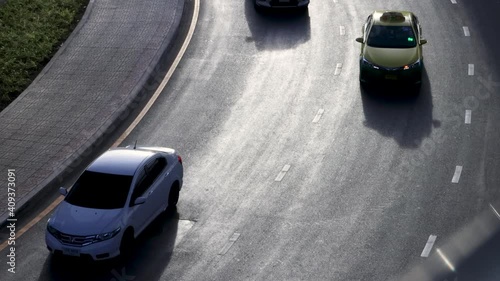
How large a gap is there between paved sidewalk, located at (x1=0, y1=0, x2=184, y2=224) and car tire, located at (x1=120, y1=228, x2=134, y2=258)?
3.49 m

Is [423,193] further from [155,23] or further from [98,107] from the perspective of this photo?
[155,23]

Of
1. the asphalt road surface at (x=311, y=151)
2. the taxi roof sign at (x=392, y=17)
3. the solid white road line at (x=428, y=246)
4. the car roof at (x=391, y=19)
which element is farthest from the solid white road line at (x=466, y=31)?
the solid white road line at (x=428, y=246)

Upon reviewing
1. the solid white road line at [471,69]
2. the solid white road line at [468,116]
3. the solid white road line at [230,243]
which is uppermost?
the solid white road line at [230,243]

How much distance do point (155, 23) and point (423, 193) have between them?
13878 mm

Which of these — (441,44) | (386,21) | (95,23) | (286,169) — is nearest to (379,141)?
(286,169)

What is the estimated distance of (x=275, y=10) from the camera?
32.8m

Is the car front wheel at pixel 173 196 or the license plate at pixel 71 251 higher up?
the license plate at pixel 71 251

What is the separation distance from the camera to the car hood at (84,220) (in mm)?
18031

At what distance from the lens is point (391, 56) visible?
85.9ft

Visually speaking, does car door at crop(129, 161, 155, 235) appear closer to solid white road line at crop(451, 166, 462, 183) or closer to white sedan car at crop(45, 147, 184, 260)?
white sedan car at crop(45, 147, 184, 260)

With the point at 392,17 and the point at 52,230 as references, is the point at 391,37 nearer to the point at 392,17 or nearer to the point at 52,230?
the point at 392,17

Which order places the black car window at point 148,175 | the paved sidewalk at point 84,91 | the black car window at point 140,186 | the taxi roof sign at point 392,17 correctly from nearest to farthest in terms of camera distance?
the black car window at point 140,186 → the black car window at point 148,175 → the paved sidewalk at point 84,91 → the taxi roof sign at point 392,17

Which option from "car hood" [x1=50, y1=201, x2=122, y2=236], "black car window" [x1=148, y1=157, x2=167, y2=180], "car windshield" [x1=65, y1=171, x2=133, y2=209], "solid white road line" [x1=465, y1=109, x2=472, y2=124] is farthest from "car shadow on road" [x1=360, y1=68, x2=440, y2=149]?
"car hood" [x1=50, y1=201, x2=122, y2=236]

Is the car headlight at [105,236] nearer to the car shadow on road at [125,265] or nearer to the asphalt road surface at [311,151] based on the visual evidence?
the car shadow on road at [125,265]
